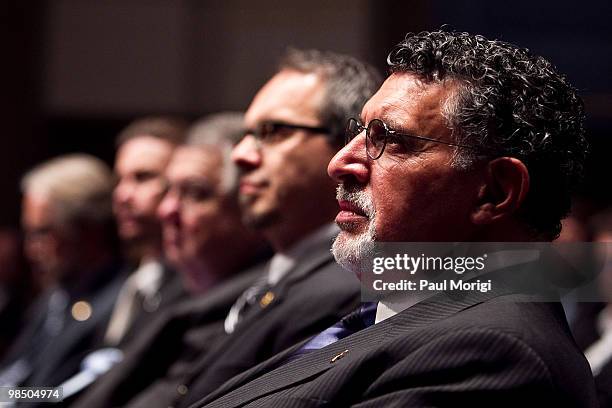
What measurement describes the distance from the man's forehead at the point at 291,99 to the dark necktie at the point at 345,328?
0.79m

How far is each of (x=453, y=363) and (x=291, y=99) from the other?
4.07ft

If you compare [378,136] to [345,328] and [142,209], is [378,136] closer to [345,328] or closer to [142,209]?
[345,328]

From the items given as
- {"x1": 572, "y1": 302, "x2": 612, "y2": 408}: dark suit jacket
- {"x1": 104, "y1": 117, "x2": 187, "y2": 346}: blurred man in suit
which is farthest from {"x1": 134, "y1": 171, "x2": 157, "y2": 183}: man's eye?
{"x1": 572, "y1": 302, "x2": 612, "y2": 408}: dark suit jacket

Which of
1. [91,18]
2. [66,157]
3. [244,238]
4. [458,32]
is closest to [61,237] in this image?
[66,157]

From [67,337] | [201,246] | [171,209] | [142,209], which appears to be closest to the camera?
[201,246]

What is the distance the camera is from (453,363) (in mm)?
1388

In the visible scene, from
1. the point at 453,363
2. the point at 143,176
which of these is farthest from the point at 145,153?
the point at 453,363

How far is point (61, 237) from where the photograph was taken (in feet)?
13.6

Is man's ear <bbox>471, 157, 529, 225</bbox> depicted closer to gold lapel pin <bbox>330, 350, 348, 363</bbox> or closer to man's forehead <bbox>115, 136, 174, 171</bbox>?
gold lapel pin <bbox>330, 350, 348, 363</bbox>

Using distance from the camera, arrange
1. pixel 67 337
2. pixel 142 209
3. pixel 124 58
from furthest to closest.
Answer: pixel 124 58 → pixel 142 209 → pixel 67 337

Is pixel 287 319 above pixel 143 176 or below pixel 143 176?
above

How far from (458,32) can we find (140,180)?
2.29 metres

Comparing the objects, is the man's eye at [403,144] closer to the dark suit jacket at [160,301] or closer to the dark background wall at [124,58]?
the dark background wall at [124,58]

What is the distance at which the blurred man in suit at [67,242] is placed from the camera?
12.7ft
